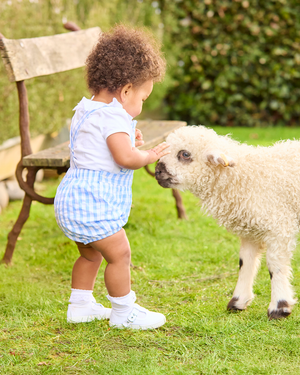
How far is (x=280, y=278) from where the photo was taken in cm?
243

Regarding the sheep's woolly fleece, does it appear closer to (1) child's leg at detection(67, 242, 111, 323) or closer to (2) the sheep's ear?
(2) the sheep's ear

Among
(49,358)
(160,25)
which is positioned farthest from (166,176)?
(160,25)

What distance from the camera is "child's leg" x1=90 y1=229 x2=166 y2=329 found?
229 cm

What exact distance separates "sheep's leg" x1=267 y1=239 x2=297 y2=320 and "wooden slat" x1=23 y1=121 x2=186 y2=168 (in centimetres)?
127

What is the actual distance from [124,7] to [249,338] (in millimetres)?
7330

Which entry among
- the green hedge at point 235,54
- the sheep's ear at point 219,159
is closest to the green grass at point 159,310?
the sheep's ear at point 219,159

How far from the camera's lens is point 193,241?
12.8ft

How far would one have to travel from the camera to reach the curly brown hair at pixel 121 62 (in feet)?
7.57

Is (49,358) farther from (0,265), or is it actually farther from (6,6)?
(6,6)

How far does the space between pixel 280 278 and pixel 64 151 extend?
1717mm

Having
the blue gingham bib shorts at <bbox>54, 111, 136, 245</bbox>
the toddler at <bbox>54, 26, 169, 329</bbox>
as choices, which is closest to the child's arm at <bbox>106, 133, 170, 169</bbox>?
the toddler at <bbox>54, 26, 169, 329</bbox>

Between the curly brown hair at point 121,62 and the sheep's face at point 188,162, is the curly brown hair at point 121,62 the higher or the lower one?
the higher one

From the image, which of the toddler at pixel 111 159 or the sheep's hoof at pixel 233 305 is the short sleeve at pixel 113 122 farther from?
the sheep's hoof at pixel 233 305

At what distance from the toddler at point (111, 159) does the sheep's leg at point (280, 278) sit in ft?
1.97
